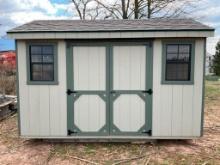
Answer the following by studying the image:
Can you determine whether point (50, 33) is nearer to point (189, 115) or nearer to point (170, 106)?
point (170, 106)

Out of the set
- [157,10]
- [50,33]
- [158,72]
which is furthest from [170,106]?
[157,10]

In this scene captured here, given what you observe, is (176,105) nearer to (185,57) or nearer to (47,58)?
(185,57)

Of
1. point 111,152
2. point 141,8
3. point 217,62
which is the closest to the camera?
point 111,152

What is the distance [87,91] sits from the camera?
5.25m

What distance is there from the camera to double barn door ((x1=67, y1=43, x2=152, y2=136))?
16.9ft

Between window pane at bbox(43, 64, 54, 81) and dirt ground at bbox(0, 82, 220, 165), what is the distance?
1.46m

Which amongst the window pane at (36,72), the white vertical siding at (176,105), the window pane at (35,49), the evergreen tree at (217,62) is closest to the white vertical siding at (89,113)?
the window pane at (36,72)

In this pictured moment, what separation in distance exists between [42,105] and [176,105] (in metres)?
2.77

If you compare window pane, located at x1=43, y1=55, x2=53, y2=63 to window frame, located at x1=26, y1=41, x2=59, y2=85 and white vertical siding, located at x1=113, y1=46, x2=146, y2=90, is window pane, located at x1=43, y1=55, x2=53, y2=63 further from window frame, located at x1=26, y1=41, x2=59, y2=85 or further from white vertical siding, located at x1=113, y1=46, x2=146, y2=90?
white vertical siding, located at x1=113, y1=46, x2=146, y2=90

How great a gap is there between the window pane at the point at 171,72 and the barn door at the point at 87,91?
124 centimetres

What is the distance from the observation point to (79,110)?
530cm

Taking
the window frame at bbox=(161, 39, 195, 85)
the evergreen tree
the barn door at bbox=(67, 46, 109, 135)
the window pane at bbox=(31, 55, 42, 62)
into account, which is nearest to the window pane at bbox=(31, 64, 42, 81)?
the window pane at bbox=(31, 55, 42, 62)

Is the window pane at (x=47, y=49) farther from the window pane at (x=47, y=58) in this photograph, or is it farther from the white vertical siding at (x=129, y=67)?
the white vertical siding at (x=129, y=67)

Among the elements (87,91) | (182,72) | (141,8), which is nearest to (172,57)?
(182,72)
